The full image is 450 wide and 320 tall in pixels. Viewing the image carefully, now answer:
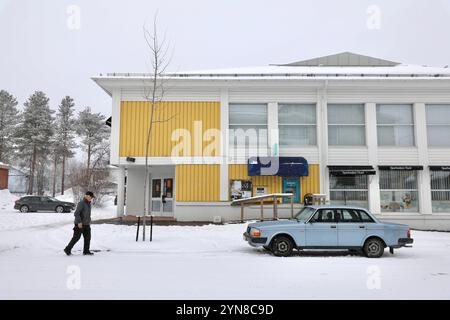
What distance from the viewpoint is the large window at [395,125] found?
18812 millimetres

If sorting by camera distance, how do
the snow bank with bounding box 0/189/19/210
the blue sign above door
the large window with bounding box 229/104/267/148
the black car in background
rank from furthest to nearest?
the snow bank with bounding box 0/189/19/210, the black car in background, the large window with bounding box 229/104/267/148, the blue sign above door

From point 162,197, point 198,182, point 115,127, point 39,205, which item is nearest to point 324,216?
point 198,182

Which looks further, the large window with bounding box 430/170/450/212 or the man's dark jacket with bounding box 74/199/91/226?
the large window with bounding box 430/170/450/212

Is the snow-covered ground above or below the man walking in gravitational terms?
below

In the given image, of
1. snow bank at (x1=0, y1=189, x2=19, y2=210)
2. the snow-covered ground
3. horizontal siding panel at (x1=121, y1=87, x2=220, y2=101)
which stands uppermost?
horizontal siding panel at (x1=121, y1=87, x2=220, y2=101)

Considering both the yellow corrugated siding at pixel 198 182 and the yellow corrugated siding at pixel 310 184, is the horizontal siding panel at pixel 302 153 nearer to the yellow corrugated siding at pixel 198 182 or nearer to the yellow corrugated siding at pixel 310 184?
the yellow corrugated siding at pixel 310 184

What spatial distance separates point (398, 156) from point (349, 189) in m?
3.18

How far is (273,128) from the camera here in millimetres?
18688

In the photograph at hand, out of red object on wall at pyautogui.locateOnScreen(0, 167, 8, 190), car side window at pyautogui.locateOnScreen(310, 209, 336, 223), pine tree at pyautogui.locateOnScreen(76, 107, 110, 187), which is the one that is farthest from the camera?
pine tree at pyautogui.locateOnScreen(76, 107, 110, 187)

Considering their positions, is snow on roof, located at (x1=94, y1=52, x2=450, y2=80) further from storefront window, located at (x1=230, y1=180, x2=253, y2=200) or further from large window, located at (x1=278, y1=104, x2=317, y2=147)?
storefront window, located at (x1=230, y1=180, x2=253, y2=200)

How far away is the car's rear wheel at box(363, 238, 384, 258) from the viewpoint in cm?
962

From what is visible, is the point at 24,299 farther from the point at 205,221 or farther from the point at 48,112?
the point at 48,112

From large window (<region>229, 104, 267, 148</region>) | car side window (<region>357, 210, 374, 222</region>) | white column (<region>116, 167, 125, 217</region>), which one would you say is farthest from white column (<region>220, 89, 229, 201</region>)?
car side window (<region>357, 210, 374, 222</region>)

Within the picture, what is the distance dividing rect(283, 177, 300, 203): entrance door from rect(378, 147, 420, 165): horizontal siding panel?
183 inches
